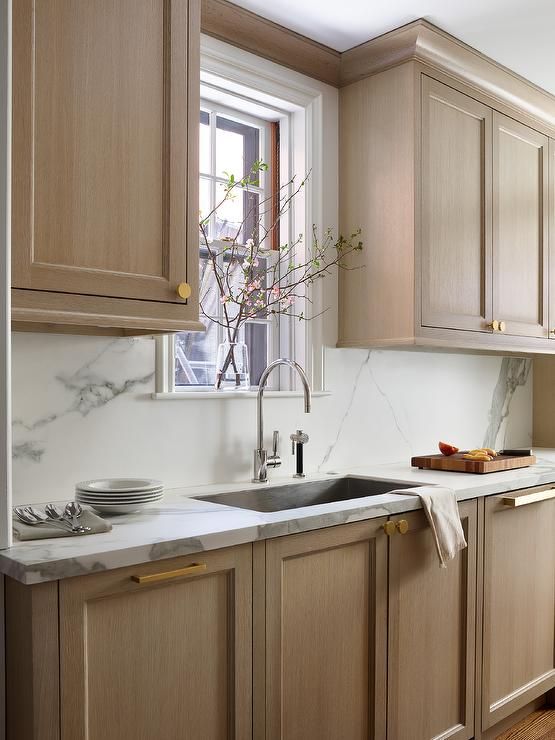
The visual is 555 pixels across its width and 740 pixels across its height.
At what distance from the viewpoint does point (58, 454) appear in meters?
2.00

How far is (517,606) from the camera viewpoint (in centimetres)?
259

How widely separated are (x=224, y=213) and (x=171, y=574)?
147 cm

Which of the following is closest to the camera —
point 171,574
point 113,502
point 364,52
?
point 171,574

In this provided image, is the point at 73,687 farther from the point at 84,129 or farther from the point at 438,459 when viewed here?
the point at 438,459

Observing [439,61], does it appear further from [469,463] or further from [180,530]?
[180,530]

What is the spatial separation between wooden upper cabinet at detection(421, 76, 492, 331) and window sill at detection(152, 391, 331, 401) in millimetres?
522

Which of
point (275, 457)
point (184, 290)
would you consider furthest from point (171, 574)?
point (275, 457)

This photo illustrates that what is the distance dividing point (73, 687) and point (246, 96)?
202cm

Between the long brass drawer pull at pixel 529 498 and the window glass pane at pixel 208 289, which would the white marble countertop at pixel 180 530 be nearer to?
the long brass drawer pull at pixel 529 498

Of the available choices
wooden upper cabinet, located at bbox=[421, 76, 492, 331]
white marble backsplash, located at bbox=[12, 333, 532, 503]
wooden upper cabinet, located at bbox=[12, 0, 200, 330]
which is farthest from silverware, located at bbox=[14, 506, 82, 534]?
wooden upper cabinet, located at bbox=[421, 76, 492, 331]

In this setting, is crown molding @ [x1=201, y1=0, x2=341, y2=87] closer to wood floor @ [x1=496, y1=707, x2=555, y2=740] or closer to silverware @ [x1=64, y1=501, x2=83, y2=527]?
silverware @ [x1=64, y1=501, x2=83, y2=527]

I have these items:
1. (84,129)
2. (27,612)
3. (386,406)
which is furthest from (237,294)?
(27,612)

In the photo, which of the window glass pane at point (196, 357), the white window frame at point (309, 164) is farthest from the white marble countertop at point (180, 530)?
the white window frame at point (309, 164)

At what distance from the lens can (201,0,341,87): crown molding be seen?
2367 millimetres
